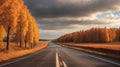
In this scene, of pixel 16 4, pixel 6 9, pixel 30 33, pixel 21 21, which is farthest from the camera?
pixel 30 33

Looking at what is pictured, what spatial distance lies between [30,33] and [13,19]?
1436 inches

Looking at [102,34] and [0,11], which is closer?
[0,11]

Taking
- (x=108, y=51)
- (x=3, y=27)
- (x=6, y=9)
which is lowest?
(x=108, y=51)

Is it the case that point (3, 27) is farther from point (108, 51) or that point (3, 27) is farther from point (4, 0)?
point (108, 51)

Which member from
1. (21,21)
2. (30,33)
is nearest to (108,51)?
(21,21)

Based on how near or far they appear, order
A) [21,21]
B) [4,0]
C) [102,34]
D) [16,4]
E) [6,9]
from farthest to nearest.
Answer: [102,34]
[21,21]
[16,4]
[6,9]
[4,0]

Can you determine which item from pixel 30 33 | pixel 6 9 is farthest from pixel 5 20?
pixel 30 33

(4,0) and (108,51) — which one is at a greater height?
(4,0)

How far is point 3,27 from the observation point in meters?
40.6

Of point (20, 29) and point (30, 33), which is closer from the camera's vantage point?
point (20, 29)

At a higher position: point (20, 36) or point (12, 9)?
point (12, 9)

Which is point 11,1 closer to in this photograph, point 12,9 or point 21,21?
point 12,9

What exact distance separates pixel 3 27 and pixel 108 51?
727 inches

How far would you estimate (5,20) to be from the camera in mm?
37000
